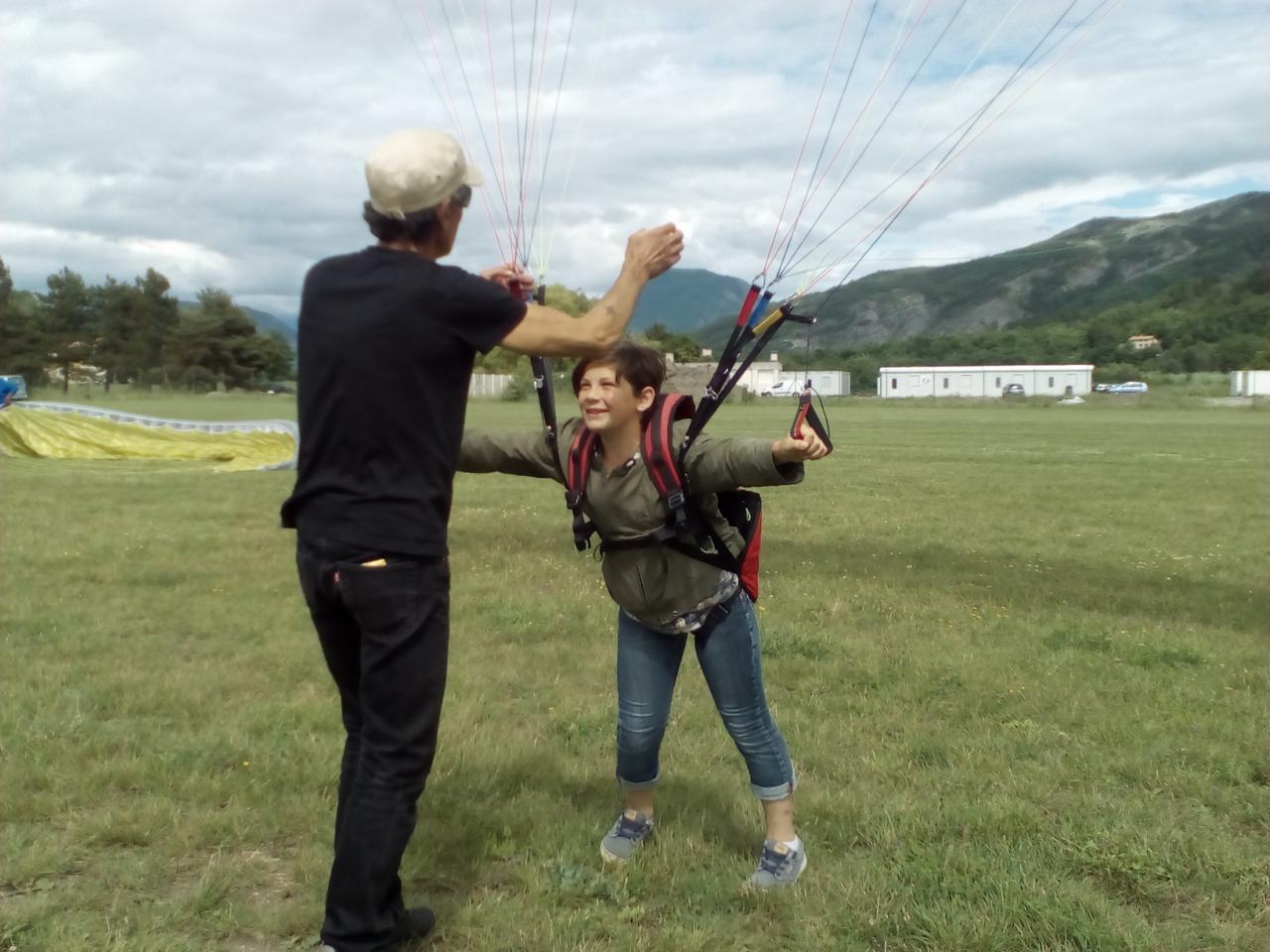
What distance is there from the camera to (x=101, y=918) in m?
3.67

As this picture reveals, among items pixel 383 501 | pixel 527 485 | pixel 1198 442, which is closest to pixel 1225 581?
pixel 383 501

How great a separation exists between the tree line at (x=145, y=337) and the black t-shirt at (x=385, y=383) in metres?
91.5

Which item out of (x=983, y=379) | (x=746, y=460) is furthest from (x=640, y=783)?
(x=983, y=379)

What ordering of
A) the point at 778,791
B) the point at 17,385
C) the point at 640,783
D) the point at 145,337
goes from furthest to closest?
1. the point at 145,337
2. the point at 17,385
3. the point at 640,783
4. the point at 778,791

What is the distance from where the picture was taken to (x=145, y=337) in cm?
9200

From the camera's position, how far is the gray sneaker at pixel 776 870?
13.1 feet

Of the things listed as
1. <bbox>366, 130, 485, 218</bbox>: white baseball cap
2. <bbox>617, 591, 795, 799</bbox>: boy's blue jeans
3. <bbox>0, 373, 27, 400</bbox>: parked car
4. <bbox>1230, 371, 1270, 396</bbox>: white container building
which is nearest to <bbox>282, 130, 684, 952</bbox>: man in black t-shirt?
<bbox>366, 130, 485, 218</bbox>: white baseball cap

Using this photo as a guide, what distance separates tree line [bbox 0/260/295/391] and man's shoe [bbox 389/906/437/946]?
9103 centimetres

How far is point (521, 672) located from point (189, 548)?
19.2 feet

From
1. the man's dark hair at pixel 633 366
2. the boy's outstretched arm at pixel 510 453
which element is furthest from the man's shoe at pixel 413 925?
the man's dark hair at pixel 633 366

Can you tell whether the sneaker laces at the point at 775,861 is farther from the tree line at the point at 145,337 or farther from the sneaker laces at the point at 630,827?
the tree line at the point at 145,337

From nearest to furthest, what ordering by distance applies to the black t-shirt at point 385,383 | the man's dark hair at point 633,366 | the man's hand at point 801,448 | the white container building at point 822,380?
the black t-shirt at point 385,383 < the man's hand at point 801,448 < the man's dark hair at point 633,366 < the white container building at point 822,380

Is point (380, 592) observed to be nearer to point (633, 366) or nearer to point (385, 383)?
point (385, 383)

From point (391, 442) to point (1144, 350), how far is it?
532 feet
